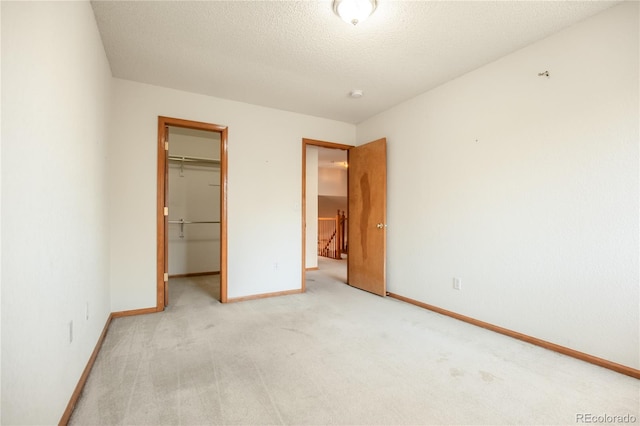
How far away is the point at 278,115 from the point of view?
3916mm

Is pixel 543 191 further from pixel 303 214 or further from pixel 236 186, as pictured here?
pixel 236 186

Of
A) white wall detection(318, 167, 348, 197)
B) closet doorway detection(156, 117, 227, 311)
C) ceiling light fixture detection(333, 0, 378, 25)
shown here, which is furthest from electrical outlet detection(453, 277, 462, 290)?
white wall detection(318, 167, 348, 197)

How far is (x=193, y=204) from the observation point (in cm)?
523

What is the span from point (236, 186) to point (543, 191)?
312 cm

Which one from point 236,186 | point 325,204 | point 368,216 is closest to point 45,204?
point 236,186

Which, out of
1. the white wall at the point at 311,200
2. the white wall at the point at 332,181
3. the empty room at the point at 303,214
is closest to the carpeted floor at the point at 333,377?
the empty room at the point at 303,214

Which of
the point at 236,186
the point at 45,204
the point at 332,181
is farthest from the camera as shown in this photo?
the point at 332,181

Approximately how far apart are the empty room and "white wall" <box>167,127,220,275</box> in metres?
1.38

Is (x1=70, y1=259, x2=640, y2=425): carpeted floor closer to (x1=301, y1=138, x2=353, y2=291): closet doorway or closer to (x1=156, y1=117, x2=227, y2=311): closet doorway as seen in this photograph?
(x1=301, y1=138, x2=353, y2=291): closet doorway

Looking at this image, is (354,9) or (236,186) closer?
(354,9)

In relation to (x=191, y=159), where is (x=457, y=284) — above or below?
below

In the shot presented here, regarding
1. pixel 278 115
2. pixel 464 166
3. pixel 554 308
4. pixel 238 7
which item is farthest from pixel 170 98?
pixel 554 308

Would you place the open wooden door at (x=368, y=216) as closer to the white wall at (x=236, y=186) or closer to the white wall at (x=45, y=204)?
the white wall at (x=236, y=186)

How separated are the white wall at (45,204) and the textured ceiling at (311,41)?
19.9 inches
